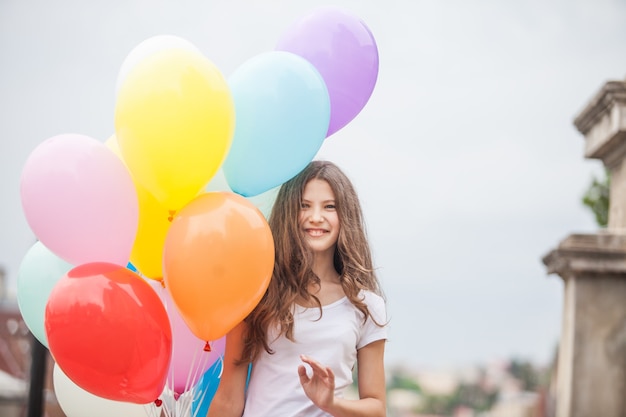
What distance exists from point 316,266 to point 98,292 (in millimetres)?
829

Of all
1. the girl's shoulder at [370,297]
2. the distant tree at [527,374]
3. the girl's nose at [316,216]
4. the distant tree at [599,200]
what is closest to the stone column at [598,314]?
the girl's shoulder at [370,297]

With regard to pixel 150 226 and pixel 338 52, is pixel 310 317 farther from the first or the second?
pixel 338 52

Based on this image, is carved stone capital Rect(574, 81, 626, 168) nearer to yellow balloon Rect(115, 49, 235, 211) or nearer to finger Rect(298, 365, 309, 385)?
yellow balloon Rect(115, 49, 235, 211)

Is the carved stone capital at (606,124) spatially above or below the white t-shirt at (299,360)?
above

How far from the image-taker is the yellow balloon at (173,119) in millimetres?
2898

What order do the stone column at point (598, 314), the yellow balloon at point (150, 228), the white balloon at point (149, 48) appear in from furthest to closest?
the stone column at point (598, 314), the yellow balloon at point (150, 228), the white balloon at point (149, 48)

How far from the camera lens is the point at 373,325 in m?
3.20

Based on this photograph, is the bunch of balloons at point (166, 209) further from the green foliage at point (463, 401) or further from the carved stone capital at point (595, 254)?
the green foliage at point (463, 401)

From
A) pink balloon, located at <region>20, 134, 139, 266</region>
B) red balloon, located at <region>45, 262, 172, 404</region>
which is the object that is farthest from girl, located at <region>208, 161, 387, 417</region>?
pink balloon, located at <region>20, 134, 139, 266</region>

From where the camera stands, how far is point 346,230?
322 cm

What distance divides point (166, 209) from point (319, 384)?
2.74 ft

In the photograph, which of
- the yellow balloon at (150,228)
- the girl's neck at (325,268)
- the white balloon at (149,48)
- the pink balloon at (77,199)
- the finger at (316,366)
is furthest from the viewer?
the girl's neck at (325,268)

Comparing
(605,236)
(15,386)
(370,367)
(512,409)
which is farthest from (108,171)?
(512,409)

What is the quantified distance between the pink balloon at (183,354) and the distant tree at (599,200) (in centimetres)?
831
